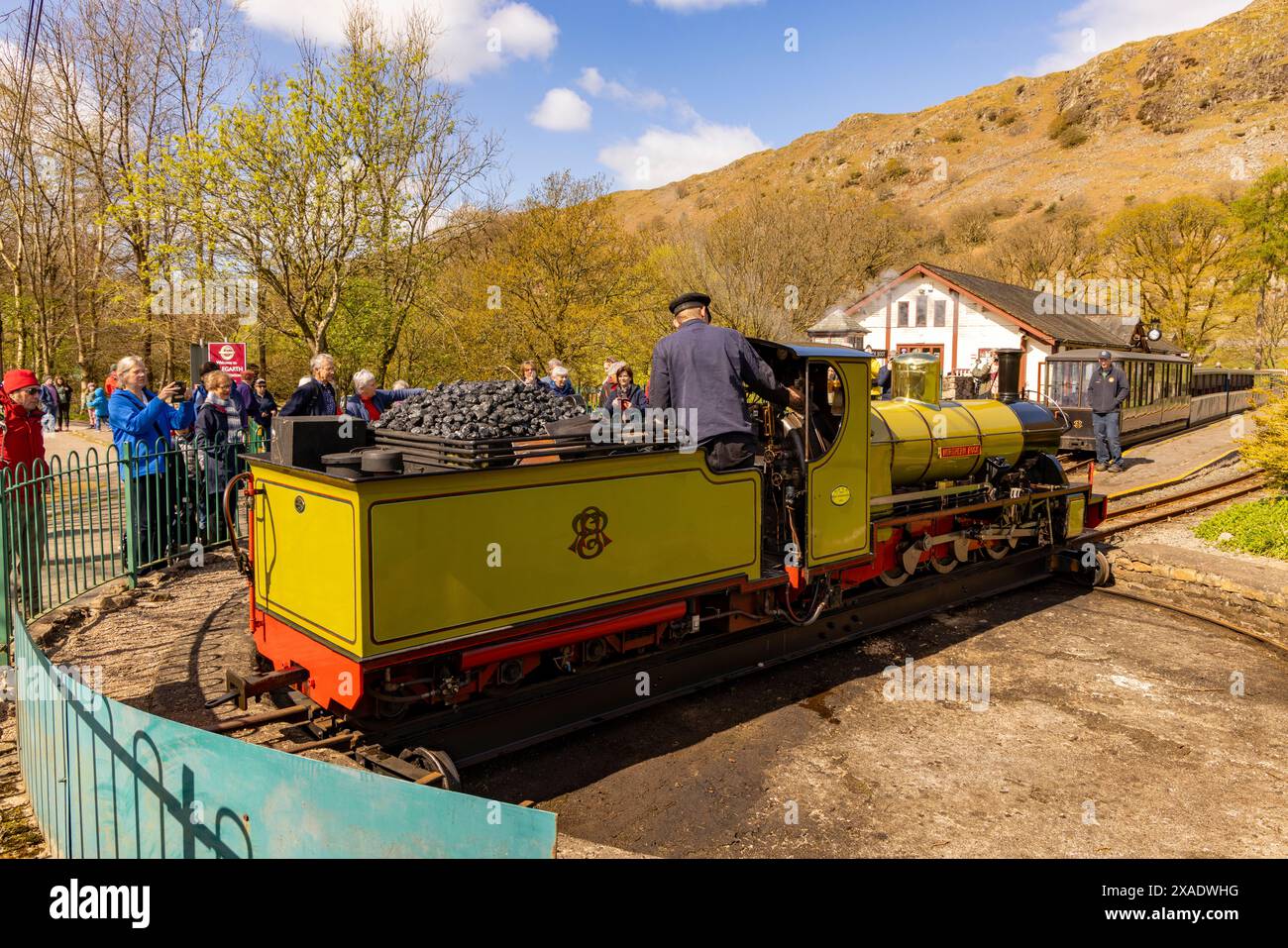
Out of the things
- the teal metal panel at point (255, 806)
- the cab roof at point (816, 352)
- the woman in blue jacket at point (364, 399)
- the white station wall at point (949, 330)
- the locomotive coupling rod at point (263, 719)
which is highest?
the white station wall at point (949, 330)

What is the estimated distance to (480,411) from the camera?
16.1 feet

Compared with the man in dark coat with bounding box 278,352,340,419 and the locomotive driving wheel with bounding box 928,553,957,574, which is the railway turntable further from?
the man in dark coat with bounding box 278,352,340,419

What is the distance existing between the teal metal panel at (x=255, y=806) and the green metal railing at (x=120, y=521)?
3.29 meters

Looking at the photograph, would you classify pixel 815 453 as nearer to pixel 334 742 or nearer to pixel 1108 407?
pixel 334 742

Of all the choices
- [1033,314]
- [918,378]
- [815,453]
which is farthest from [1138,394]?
[815,453]

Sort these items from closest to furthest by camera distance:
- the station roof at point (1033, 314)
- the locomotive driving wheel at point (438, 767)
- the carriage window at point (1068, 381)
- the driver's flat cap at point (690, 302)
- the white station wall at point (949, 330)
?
the locomotive driving wheel at point (438, 767), the driver's flat cap at point (690, 302), the carriage window at point (1068, 381), the station roof at point (1033, 314), the white station wall at point (949, 330)

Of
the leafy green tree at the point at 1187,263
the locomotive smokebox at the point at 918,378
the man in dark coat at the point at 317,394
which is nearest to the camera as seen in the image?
the man in dark coat at the point at 317,394

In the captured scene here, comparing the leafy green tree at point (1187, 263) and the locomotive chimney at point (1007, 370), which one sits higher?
the leafy green tree at point (1187, 263)

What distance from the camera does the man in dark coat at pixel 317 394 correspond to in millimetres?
7730


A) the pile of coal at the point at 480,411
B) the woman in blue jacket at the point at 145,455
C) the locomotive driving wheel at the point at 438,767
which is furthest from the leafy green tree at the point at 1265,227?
the locomotive driving wheel at the point at 438,767

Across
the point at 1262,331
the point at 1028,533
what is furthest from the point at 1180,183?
the point at 1028,533

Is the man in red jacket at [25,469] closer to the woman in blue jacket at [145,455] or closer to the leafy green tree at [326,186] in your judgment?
the woman in blue jacket at [145,455]

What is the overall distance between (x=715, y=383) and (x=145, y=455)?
585cm

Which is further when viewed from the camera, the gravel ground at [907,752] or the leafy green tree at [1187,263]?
the leafy green tree at [1187,263]
